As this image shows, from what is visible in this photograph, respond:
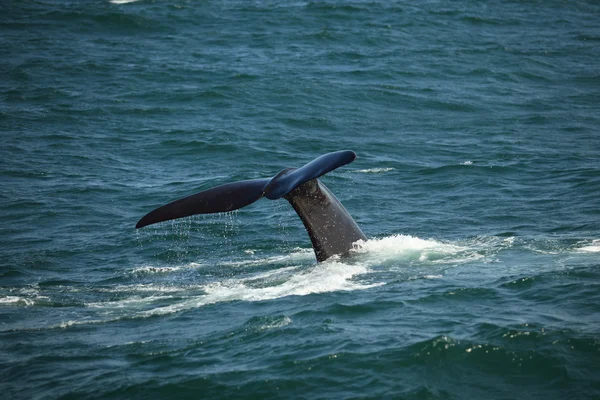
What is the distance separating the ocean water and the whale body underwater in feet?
1.40

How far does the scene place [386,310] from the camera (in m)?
11.0

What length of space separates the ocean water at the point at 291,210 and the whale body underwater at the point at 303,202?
426mm

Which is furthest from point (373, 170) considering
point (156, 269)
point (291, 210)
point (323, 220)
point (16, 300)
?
point (16, 300)

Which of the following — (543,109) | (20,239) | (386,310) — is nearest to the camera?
(386,310)

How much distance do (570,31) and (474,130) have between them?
15.8 m

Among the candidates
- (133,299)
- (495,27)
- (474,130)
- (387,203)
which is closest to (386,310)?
(133,299)

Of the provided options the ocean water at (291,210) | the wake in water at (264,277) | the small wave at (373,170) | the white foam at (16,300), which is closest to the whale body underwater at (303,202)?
the wake in water at (264,277)

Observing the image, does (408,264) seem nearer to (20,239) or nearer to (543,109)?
(20,239)

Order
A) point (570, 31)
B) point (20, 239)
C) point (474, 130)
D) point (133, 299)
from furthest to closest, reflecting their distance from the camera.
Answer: point (570, 31) → point (474, 130) → point (20, 239) → point (133, 299)

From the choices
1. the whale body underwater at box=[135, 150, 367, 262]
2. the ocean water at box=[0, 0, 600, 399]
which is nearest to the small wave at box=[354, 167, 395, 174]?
the ocean water at box=[0, 0, 600, 399]

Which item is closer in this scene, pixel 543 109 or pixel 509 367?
pixel 509 367

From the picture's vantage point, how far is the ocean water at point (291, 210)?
9.59m

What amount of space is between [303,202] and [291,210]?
244 inches

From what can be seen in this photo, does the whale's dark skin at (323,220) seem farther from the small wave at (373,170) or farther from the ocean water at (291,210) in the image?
the small wave at (373,170)
